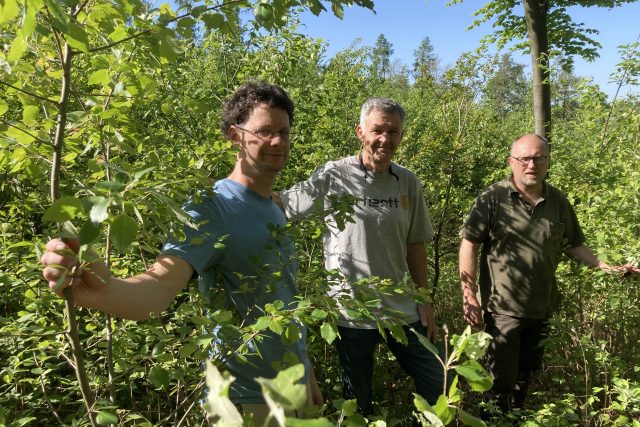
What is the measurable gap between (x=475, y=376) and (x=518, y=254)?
260 cm

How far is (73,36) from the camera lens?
1.09 meters

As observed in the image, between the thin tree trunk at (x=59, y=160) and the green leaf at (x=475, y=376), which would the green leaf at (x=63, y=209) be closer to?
the thin tree trunk at (x=59, y=160)

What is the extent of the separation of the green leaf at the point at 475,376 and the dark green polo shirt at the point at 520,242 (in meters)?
2.54

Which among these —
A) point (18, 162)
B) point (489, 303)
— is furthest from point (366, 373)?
point (18, 162)

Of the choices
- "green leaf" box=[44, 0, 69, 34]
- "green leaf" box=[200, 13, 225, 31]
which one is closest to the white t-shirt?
"green leaf" box=[200, 13, 225, 31]

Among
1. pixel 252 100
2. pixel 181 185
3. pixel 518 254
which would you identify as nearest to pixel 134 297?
pixel 181 185

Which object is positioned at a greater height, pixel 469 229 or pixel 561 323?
pixel 469 229

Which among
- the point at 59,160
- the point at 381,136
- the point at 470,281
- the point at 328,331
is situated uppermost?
the point at 381,136

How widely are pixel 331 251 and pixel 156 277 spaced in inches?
62.4

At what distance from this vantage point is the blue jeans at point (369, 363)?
2.82 m

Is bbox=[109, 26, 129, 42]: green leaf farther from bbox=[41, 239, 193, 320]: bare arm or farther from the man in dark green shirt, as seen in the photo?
the man in dark green shirt

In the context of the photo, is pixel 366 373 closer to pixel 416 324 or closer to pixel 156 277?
pixel 416 324

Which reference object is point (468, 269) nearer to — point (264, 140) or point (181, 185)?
point (264, 140)

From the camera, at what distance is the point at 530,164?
3.22 meters
